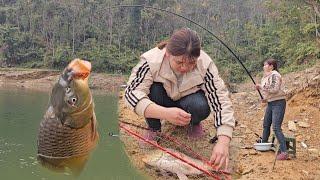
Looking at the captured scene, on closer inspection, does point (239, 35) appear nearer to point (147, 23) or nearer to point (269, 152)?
point (147, 23)

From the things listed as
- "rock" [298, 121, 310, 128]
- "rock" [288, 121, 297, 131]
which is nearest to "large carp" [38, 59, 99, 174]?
"rock" [288, 121, 297, 131]

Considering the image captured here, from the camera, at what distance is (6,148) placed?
1672cm

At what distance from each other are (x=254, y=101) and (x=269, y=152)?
491 centimetres

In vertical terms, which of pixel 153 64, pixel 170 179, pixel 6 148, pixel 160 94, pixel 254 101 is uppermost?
pixel 153 64

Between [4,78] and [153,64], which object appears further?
[4,78]

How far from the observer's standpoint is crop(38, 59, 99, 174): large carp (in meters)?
1.14

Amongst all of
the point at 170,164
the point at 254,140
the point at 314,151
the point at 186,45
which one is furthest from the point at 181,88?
the point at 314,151

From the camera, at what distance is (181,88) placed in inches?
139

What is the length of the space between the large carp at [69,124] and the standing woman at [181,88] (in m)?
1.53

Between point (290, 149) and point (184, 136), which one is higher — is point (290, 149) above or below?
below

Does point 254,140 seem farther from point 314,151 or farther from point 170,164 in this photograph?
point 170,164

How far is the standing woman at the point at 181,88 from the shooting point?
282 centimetres

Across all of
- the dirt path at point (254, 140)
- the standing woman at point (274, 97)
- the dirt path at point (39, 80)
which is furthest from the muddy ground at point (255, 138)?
the dirt path at point (39, 80)

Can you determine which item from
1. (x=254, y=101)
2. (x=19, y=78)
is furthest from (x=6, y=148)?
(x=19, y=78)
